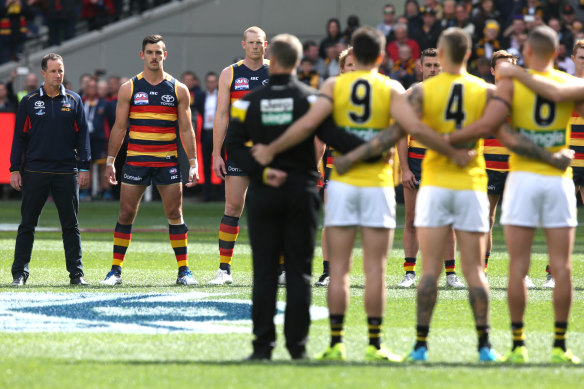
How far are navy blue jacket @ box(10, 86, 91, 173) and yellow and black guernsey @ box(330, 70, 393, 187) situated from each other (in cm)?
476

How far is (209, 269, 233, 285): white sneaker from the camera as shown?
11.4 meters

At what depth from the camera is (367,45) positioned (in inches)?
287

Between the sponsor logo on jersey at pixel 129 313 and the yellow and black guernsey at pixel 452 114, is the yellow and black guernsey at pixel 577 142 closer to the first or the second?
the sponsor logo on jersey at pixel 129 313

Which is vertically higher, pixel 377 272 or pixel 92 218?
pixel 377 272

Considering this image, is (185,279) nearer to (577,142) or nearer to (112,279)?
(112,279)

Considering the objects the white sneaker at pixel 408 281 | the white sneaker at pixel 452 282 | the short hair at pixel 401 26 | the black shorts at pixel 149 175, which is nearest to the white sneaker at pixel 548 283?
the white sneaker at pixel 452 282

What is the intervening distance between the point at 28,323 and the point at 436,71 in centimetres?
475

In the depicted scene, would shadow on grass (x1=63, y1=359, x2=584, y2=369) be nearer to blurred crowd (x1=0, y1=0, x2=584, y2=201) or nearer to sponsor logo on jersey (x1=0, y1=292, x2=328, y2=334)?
sponsor logo on jersey (x1=0, y1=292, x2=328, y2=334)

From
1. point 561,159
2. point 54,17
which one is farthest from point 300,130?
point 54,17

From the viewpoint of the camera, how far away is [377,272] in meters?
7.26

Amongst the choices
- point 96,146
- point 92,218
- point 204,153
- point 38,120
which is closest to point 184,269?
point 38,120

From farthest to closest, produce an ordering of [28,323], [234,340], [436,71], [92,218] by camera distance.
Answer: [92,218], [436,71], [28,323], [234,340]

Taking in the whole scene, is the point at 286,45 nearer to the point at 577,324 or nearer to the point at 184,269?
the point at 577,324

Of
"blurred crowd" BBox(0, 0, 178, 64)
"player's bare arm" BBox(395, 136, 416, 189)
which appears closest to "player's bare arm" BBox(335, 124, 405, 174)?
"player's bare arm" BBox(395, 136, 416, 189)
